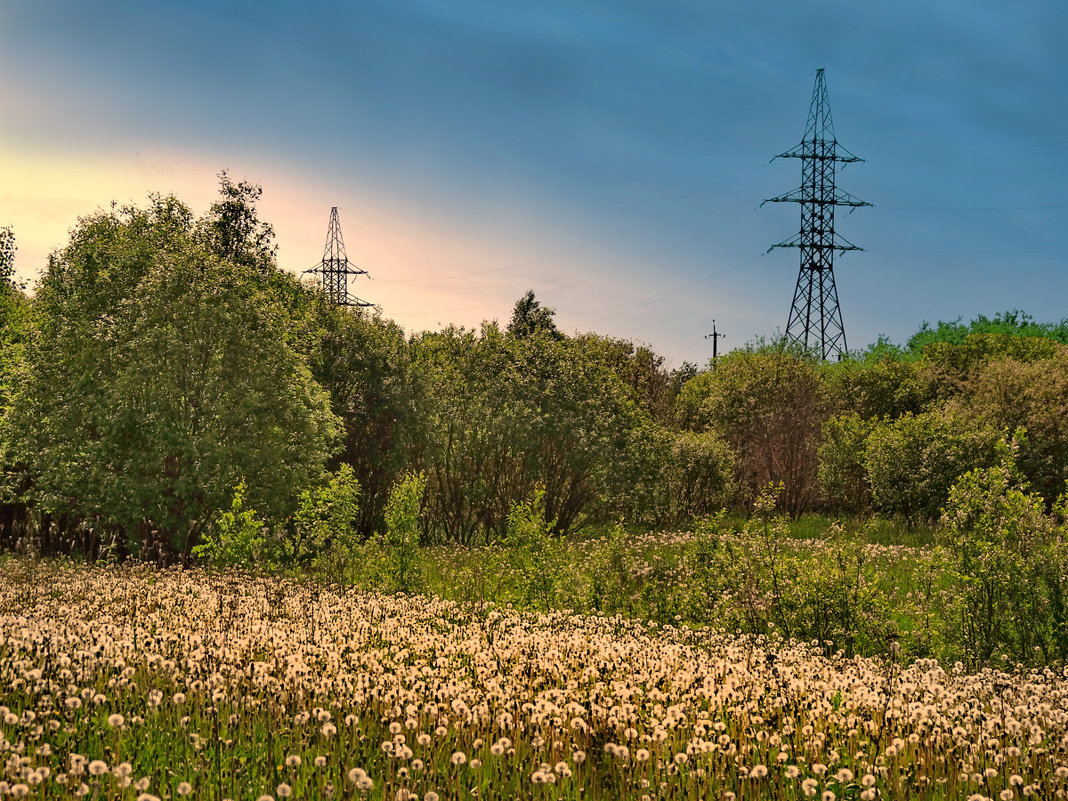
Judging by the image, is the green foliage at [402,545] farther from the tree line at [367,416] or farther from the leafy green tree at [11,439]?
the leafy green tree at [11,439]

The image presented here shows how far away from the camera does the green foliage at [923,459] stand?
23938 mm

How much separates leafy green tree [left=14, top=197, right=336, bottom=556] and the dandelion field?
8.00 metres

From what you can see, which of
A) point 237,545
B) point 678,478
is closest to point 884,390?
point 678,478

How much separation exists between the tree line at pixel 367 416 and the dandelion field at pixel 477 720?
20.9 ft

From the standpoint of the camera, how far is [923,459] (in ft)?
79.9

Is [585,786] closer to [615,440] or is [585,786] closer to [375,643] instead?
[375,643]

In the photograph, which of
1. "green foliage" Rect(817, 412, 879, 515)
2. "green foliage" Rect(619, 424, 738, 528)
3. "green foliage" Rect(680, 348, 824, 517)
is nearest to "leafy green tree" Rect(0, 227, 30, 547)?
"green foliage" Rect(619, 424, 738, 528)

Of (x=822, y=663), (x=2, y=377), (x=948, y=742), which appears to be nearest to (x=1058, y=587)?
(x=822, y=663)

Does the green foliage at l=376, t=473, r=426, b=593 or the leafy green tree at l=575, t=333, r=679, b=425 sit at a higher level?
the leafy green tree at l=575, t=333, r=679, b=425

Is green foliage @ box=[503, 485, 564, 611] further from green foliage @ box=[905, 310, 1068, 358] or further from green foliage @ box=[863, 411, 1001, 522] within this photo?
green foliage @ box=[905, 310, 1068, 358]

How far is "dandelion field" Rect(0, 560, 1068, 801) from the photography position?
14.3 ft

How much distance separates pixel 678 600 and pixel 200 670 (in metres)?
6.65

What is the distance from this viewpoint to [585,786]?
15.1 ft

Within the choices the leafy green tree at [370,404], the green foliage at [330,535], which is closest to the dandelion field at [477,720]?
the green foliage at [330,535]
